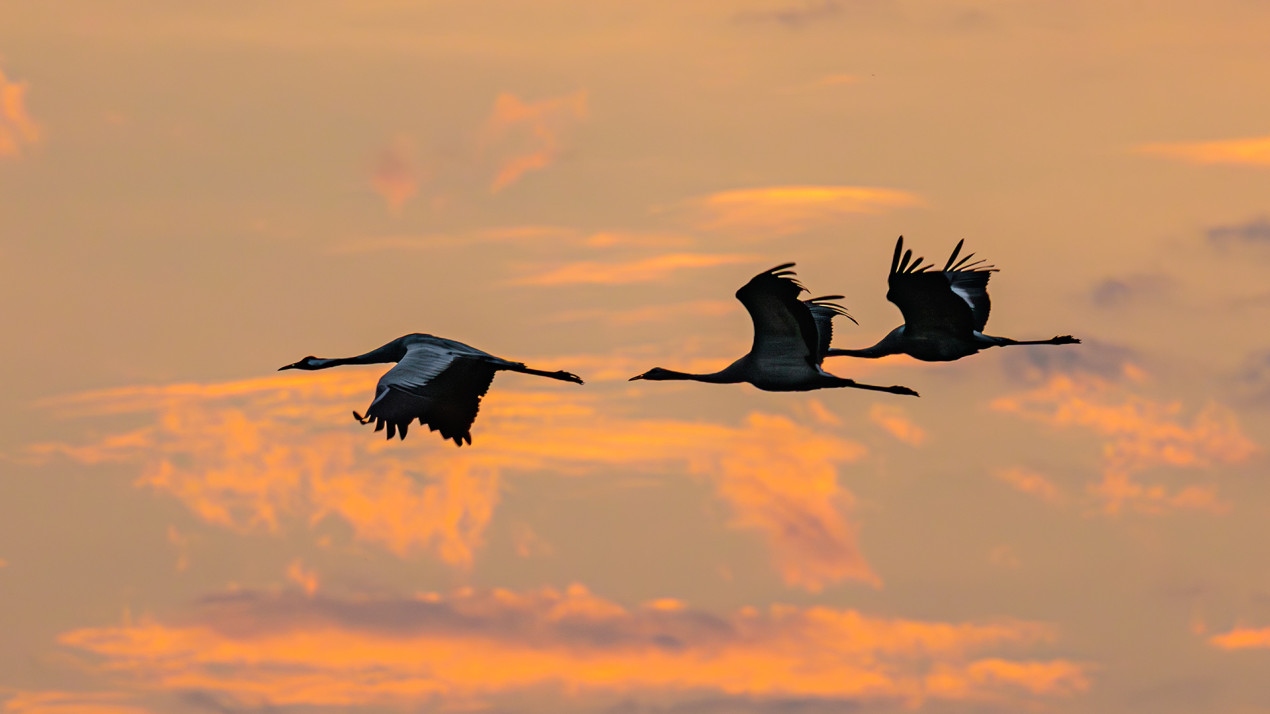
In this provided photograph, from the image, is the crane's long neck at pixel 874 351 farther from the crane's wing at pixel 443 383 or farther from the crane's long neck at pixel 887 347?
the crane's wing at pixel 443 383

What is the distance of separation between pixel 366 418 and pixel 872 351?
14868 millimetres

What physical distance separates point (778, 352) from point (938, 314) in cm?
543

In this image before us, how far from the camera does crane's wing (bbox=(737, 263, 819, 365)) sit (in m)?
50.9

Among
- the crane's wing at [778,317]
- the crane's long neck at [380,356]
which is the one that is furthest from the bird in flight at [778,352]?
the crane's long neck at [380,356]

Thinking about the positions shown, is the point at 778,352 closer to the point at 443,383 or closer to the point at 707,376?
the point at 707,376

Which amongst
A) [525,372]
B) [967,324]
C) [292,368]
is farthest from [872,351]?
[292,368]

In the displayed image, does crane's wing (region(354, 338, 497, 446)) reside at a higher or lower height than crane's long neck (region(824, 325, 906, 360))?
lower

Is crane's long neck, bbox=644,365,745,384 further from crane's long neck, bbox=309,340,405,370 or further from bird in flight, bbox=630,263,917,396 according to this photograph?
crane's long neck, bbox=309,340,405,370

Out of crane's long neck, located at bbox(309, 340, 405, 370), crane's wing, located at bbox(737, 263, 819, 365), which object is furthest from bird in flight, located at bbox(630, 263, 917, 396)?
crane's long neck, located at bbox(309, 340, 405, 370)

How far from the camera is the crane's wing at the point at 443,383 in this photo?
52156 mm

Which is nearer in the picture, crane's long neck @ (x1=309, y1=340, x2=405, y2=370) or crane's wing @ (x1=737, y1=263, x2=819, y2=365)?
crane's wing @ (x1=737, y1=263, x2=819, y2=365)

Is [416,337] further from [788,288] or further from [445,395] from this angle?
[788,288]

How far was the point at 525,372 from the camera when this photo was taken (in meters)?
55.0

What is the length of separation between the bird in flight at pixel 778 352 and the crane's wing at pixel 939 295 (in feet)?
7.72
